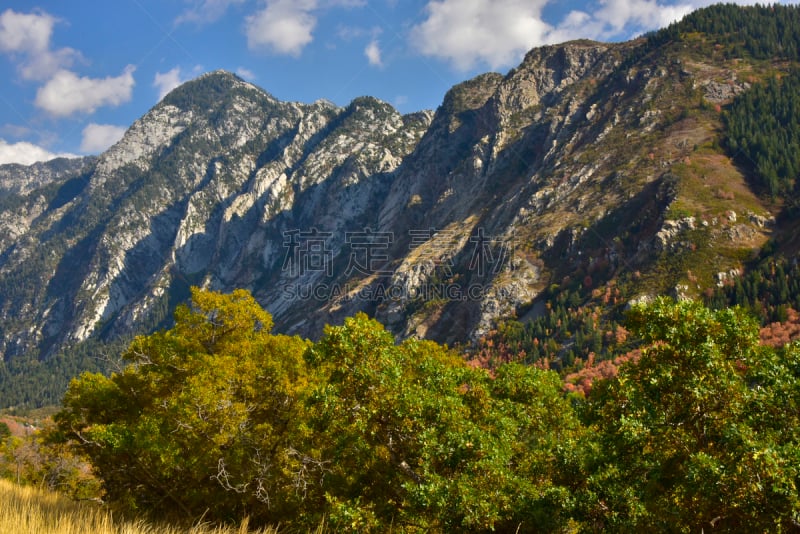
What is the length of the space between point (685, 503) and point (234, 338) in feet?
65.2

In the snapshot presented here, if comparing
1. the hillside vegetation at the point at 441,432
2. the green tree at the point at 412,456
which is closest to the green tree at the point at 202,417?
the hillside vegetation at the point at 441,432

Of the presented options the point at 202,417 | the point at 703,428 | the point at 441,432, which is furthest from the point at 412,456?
the point at 202,417

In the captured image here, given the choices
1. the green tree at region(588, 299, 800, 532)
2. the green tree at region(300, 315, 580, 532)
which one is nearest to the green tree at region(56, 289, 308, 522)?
the green tree at region(300, 315, 580, 532)

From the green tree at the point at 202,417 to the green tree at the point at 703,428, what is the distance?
11539mm

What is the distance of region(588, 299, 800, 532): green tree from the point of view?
8.20 metres

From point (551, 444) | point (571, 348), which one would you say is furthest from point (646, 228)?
point (551, 444)

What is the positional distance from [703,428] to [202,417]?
16.6 m

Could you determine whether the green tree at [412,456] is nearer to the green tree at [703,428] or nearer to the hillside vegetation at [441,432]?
the hillside vegetation at [441,432]

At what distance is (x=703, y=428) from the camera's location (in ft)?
33.1

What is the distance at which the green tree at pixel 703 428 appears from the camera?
8195mm

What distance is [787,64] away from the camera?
183 metres

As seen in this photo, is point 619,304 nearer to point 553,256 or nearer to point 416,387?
point 553,256

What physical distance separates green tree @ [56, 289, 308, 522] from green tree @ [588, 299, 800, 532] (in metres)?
11.5

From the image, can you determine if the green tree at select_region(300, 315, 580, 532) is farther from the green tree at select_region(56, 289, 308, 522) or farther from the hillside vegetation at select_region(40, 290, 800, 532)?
the green tree at select_region(56, 289, 308, 522)
